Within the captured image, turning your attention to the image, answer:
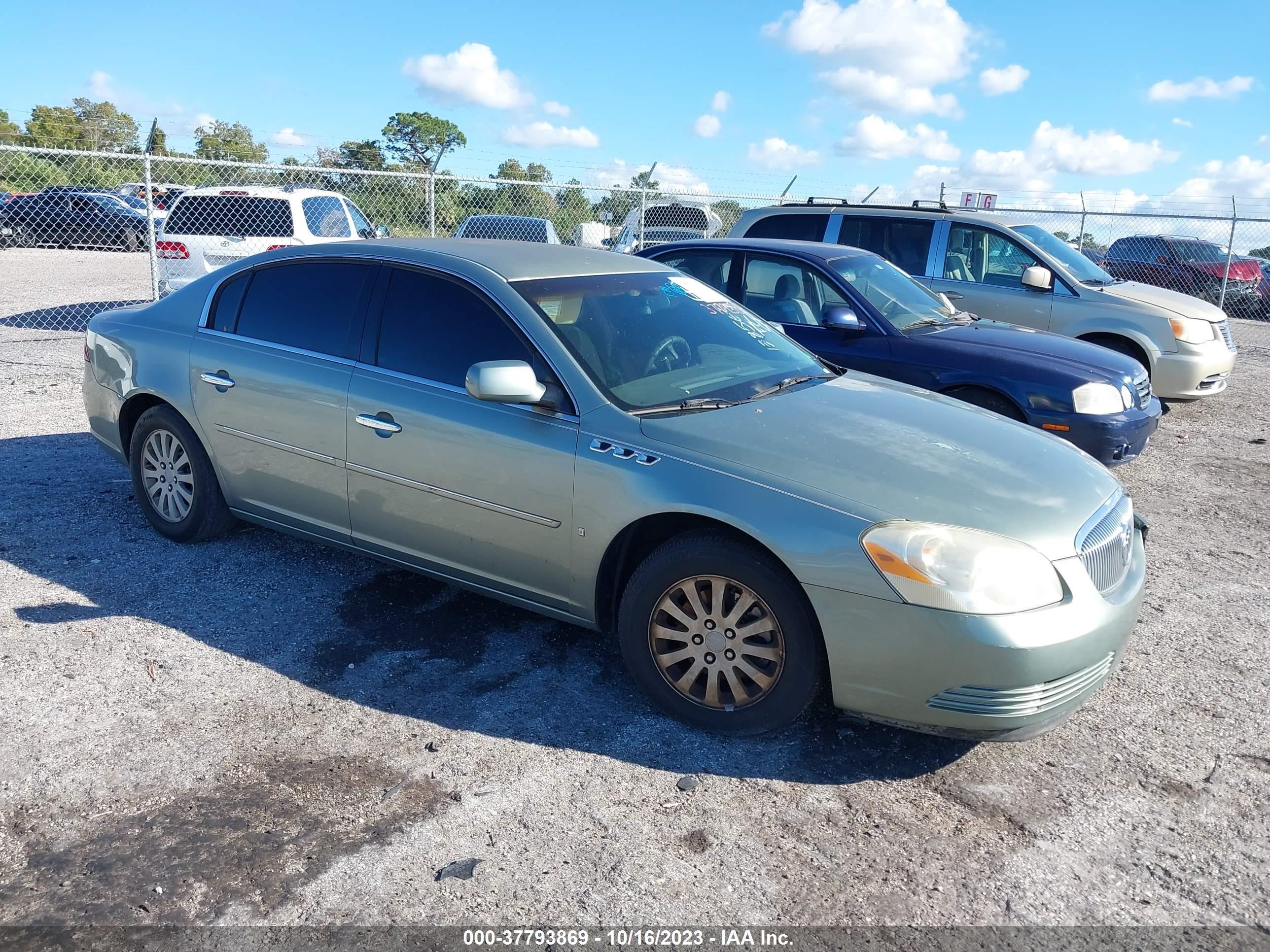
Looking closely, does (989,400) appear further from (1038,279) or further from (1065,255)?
(1065,255)

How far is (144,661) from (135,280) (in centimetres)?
1859

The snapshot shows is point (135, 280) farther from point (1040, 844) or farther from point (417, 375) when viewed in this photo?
point (1040, 844)

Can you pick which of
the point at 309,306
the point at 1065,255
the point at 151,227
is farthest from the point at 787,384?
the point at 151,227

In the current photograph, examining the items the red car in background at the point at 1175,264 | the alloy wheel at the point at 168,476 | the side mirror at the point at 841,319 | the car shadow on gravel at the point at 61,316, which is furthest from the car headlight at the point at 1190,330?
the car shadow on gravel at the point at 61,316

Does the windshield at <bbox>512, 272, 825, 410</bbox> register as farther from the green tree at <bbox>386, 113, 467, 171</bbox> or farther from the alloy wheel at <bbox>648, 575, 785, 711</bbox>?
the green tree at <bbox>386, 113, 467, 171</bbox>

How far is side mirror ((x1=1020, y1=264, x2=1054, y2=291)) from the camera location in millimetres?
9039

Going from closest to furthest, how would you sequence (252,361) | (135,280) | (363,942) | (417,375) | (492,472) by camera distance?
(363,942), (492,472), (417,375), (252,361), (135,280)

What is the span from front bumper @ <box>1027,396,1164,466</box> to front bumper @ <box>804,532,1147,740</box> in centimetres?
320

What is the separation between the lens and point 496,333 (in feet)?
13.6

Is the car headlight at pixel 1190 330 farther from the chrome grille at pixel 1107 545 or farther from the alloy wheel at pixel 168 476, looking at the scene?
the alloy wheel at pixel 168 476

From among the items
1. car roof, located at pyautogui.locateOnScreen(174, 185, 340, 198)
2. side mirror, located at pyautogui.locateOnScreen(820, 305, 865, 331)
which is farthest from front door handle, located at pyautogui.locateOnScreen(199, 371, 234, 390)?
car roof, located at pyautogui.locateOnScreen(174, 185, 340, 198)

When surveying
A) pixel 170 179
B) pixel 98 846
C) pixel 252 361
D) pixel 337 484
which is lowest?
pixel 98 846

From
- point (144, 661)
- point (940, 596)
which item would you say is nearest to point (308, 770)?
point (144, 661)

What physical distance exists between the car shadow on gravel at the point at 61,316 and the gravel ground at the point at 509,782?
9.57 metres
